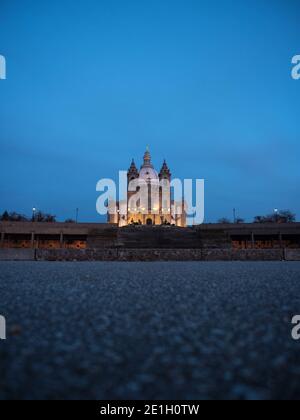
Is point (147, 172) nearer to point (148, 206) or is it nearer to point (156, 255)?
point (148, 206)

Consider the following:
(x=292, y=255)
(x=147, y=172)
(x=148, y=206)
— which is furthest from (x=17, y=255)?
(x=147, y=172)

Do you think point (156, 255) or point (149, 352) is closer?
point (149, 352)

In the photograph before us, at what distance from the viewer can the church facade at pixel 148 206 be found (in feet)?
271

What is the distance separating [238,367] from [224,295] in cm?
303

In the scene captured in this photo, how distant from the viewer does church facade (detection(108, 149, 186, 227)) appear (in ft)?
271

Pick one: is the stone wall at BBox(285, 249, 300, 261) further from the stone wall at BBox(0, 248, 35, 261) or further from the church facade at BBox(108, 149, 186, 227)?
the church facade at BBox(108, 149, 186, 227)

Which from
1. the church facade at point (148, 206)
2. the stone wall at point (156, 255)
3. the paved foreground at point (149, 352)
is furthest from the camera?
the church facade at point (148, 206)

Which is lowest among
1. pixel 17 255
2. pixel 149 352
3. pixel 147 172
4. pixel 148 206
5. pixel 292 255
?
pixel 17 255

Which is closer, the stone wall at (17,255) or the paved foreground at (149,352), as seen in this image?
the paved foreground at (149,352)

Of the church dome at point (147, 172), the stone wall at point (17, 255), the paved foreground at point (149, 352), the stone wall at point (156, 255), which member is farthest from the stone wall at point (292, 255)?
the church dome at point (147, 172)

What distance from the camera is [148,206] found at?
274 feet

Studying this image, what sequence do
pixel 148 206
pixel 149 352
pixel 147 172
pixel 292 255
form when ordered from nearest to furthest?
pixel 149 352
pixel 292 255
pixel 148 206
pixel 147 172

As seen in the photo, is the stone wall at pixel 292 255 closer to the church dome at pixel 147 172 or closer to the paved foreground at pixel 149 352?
the paved foreground at pixel 149 352
